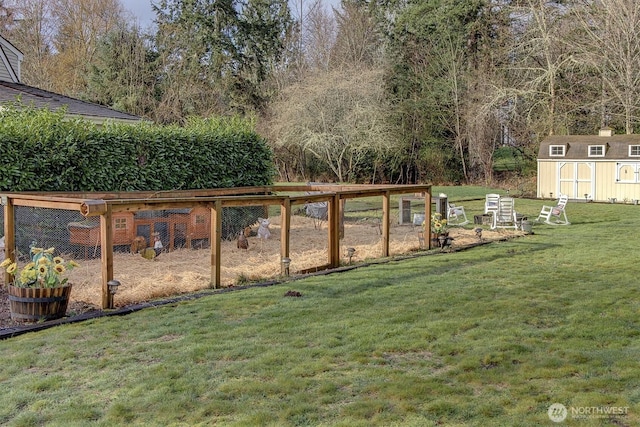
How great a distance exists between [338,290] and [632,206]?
1836 cm

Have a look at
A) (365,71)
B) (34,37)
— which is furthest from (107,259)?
(34,37)

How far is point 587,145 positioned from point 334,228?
19.3 metres

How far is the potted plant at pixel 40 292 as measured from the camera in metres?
6.46

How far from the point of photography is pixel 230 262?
10.3 m

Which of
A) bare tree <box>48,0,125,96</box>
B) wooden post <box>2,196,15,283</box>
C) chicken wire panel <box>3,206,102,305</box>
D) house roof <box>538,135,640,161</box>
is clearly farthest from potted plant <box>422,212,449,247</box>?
bare tree <box>48,0,125,96</box>

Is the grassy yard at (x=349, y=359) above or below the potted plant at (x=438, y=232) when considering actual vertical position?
below

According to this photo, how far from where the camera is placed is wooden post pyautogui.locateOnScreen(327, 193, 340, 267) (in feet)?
31.8

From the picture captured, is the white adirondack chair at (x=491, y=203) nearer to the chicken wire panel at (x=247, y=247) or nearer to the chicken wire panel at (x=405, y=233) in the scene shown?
the chicken wire panel at (x=405, y=233)

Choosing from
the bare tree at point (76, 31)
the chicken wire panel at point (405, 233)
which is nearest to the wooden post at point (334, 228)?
the chicken wire panel at point (405, 233)

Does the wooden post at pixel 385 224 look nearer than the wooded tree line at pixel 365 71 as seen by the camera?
Yes

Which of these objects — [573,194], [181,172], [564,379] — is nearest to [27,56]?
[181,172]

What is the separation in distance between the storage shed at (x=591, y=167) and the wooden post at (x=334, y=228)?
18.3m

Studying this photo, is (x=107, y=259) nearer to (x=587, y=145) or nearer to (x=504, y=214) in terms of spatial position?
(x=504, y=214)

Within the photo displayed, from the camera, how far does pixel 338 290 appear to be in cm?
794
